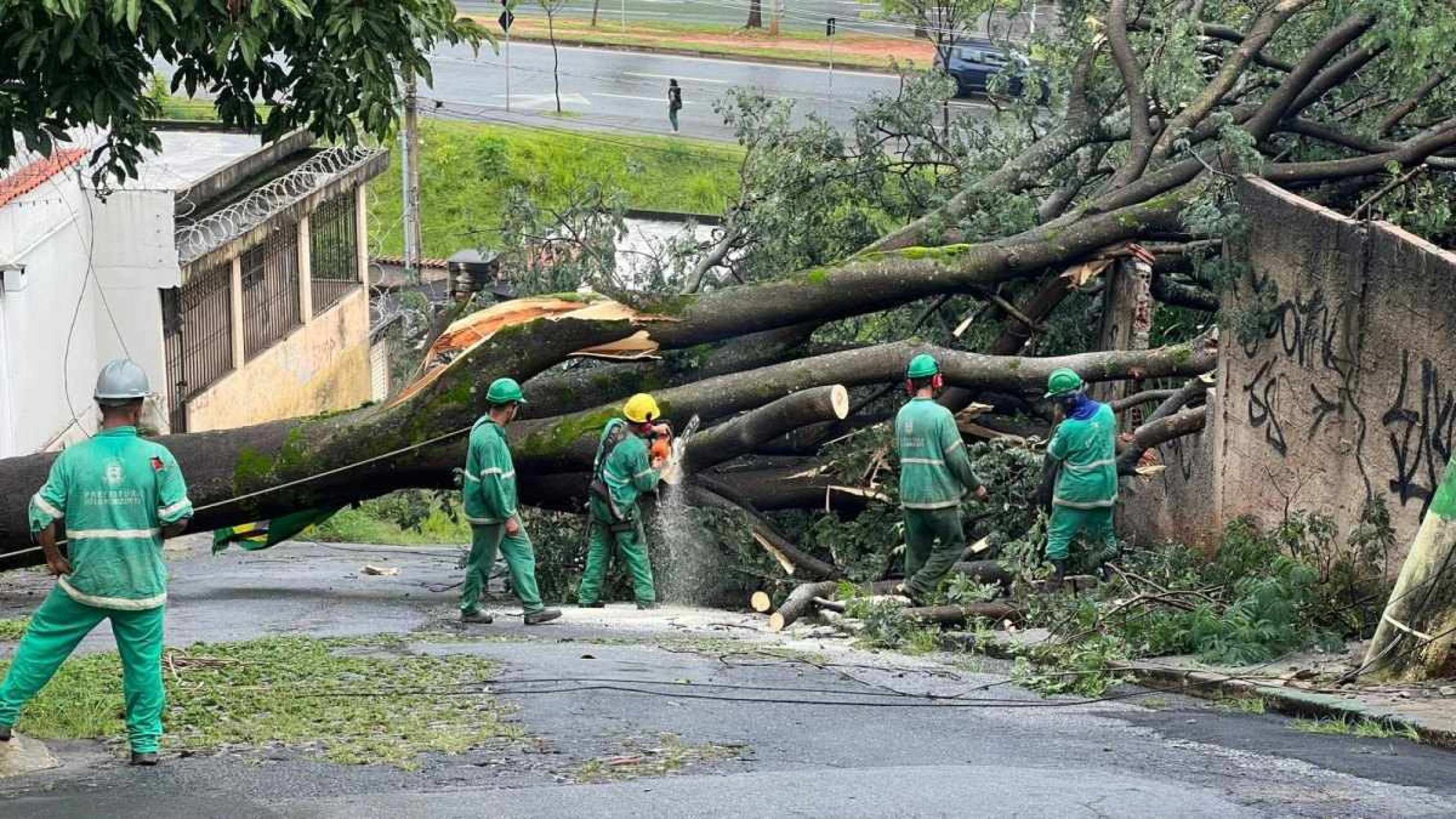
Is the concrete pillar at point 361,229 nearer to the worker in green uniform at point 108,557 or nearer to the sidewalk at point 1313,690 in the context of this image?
the sidewalk at point 1313,690

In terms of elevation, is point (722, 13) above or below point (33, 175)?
above

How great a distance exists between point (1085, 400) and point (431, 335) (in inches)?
202

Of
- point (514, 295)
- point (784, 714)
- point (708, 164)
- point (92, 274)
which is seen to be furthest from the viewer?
point (708, 164)

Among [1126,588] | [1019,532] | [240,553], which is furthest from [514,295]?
[1126,588]

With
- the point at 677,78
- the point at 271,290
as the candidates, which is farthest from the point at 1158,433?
the point at 677,78

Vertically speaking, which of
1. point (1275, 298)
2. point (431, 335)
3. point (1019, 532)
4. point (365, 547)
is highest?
point (1275, 298)

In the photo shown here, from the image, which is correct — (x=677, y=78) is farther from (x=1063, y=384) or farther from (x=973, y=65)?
(x=1063, y=384)

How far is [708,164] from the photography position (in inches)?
1225

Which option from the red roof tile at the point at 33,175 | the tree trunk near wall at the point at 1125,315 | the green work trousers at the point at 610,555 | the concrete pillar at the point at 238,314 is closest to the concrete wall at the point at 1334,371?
the tree trunk near wall at the point at 1125,315

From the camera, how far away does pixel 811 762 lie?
7172mm

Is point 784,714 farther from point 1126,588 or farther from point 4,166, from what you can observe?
point 4,166

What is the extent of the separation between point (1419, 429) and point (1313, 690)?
174cm

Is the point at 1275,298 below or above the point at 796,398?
above

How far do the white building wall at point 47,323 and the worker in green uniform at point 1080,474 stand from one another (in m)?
10.5
